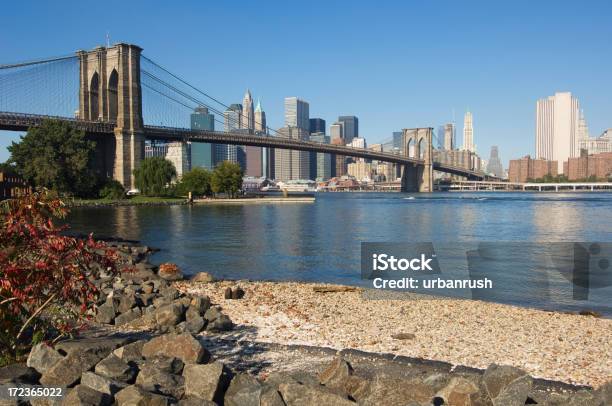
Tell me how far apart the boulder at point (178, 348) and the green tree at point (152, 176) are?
6232 centimetres

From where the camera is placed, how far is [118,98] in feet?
232

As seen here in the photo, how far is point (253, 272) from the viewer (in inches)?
652

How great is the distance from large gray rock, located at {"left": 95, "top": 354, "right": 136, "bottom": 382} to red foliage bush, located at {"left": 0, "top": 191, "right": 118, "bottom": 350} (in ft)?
2.10

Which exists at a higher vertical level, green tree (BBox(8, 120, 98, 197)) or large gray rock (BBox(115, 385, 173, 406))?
green tree (BBox(8, 120, 98, 197))

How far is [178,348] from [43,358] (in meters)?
1.23

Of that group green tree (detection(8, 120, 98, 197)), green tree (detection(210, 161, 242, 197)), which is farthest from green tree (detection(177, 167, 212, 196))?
green tree (detection(8, 120, 98, 197))

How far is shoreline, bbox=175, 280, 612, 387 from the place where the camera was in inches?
263

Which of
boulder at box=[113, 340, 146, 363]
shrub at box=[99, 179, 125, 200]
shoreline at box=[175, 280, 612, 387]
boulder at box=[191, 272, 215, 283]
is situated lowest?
boulder at box=[191, 272, 215, 283]

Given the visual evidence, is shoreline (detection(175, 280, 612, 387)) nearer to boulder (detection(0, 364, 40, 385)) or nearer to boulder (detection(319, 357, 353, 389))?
boulder (detection(319, 357, 353, 389))

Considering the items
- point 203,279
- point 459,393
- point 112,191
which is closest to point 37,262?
point 459,393

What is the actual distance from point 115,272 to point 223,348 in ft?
6.02

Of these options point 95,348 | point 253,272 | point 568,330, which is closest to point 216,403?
point 95,348

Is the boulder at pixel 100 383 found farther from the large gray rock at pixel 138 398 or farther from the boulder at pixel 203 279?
the boulder at pixel 203 279

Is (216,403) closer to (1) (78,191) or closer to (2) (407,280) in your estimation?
(2) (407,280)
